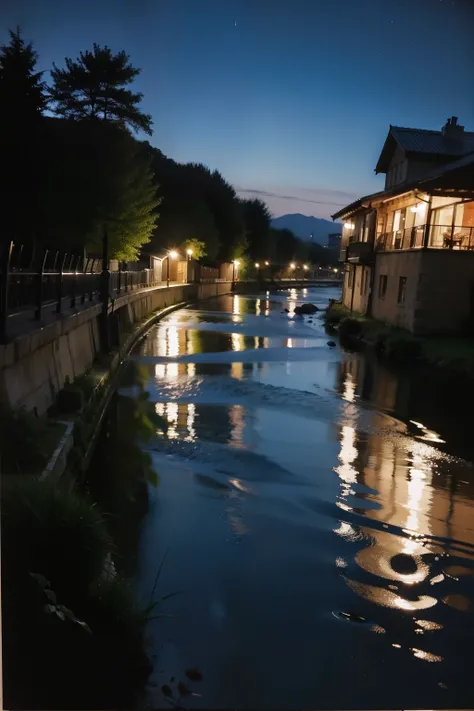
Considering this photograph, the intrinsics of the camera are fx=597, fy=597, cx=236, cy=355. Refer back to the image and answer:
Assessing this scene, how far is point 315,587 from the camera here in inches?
207

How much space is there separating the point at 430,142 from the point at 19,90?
18830 millimetres

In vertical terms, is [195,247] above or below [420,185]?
below

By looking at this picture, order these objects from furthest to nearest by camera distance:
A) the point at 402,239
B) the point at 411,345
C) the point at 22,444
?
the point at 402,239 < the point at 411,345 < the point at 22,444

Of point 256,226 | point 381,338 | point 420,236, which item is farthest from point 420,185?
point 256,226

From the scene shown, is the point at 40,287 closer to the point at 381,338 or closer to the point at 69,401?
the point at 69,401

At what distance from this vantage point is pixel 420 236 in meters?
22.8

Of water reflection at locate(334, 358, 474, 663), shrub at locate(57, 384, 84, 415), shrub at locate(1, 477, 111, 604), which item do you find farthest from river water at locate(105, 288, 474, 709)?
shrub at locate(57, 384, 84, 415)

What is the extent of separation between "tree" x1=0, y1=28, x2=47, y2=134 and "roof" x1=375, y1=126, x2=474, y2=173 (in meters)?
16.5

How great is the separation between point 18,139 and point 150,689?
48.0 ft

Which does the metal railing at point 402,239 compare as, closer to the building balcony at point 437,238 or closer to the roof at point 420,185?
the building balcony at point 437,238

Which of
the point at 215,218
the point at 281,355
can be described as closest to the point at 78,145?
the point at 281,355

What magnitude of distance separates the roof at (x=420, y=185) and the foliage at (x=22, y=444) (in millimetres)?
17925

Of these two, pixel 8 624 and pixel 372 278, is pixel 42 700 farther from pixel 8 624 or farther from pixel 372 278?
pixel 372 278

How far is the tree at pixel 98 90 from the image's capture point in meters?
16.8
